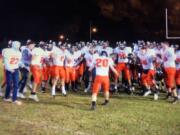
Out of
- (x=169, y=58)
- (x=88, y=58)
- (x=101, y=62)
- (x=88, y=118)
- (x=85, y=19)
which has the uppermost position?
(x=85, y=19)

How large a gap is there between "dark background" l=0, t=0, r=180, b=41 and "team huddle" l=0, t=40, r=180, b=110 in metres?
21.0

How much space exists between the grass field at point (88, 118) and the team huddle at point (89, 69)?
82 cm

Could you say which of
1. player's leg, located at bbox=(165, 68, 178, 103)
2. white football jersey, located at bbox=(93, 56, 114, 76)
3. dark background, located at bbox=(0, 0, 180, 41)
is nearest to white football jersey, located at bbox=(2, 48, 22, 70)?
white football jersey, located at bbox=(93, 56, 114, 76)

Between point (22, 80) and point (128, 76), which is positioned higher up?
point (128, 76)

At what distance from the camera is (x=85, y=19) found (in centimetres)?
→ 5719

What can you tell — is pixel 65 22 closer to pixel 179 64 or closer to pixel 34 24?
pixel 34 24

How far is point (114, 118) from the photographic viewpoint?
1684 centimetres

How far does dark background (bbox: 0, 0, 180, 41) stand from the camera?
5025 cm

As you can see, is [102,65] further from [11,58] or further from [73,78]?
[73,78]

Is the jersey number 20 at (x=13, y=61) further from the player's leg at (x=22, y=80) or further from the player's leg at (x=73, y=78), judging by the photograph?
the player's leg at (x=73, y=78)

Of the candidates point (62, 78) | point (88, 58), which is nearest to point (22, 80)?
point (62, 78)

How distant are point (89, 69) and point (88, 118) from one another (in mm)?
7870

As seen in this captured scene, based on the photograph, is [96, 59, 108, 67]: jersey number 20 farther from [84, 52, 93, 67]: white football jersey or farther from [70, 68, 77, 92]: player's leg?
[84, 52, 93, 67]: white football jersey

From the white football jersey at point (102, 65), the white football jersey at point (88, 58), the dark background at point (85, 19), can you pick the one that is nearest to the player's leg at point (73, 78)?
the white football jersey at point (88, 58)
